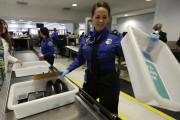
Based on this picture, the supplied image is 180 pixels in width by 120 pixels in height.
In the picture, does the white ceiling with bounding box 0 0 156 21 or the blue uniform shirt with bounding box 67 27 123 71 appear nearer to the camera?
the blue uniform shirt with bounding box 67 27 123 71

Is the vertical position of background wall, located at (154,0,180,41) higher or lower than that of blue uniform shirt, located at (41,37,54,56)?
higher

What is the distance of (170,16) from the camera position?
4.00 metres

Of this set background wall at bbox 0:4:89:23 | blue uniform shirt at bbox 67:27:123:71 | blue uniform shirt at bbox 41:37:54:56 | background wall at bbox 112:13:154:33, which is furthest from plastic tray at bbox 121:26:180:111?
background wall at bbox 112:13:154:33

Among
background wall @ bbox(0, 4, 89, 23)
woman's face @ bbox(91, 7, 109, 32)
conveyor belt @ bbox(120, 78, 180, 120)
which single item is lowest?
conveyor belt @ bbox(120, 78, 180, 120)

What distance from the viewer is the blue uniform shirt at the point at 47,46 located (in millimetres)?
2592

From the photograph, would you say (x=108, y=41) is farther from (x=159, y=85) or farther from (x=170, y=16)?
(x=170, y=16)

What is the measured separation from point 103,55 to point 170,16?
4365 millimetres

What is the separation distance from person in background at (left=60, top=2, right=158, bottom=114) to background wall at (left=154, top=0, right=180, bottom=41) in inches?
161

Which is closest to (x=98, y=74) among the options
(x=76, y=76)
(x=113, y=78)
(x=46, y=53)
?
(x=113, y=78)

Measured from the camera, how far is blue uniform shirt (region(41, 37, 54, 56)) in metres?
2.59

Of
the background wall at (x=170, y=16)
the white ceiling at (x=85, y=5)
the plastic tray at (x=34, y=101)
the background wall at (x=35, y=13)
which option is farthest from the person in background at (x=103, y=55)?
the background wall at (x=35, y=13)

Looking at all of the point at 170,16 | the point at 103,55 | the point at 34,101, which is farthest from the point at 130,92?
the point at 170,16

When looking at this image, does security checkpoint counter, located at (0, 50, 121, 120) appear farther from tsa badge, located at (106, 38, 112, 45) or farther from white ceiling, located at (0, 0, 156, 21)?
white ceiling, located at (0, 0, 156, 21)

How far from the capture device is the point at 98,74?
3.43 feet
